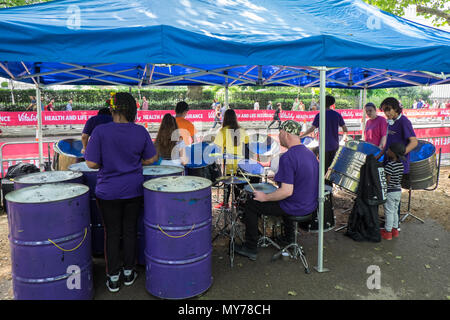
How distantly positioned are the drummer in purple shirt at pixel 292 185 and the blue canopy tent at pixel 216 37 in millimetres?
132

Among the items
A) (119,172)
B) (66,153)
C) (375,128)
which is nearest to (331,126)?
(375,128)

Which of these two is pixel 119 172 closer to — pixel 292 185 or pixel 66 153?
pixel 292 185

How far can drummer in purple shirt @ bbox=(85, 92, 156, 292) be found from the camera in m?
2.46

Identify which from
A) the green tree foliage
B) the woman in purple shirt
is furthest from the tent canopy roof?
the green tree foliage

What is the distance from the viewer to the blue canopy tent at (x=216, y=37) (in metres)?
2.35

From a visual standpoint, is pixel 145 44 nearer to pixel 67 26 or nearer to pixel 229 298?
pixel 67 26

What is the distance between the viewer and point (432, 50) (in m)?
3.10

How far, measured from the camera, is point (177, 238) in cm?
245

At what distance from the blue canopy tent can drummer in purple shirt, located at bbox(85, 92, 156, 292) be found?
1.41 ft

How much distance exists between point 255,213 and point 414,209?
10.3 ft

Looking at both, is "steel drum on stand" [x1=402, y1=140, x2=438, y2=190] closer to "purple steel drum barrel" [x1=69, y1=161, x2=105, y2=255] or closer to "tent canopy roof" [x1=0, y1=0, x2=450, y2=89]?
"tent canopy roof" [x1=0, y1=0, x2=450, y2=89]

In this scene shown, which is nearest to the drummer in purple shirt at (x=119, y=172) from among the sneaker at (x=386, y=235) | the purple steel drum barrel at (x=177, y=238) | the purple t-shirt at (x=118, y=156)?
the purple t-shirt at (x=118, y=156)

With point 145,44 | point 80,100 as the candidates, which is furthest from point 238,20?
point 80,100
